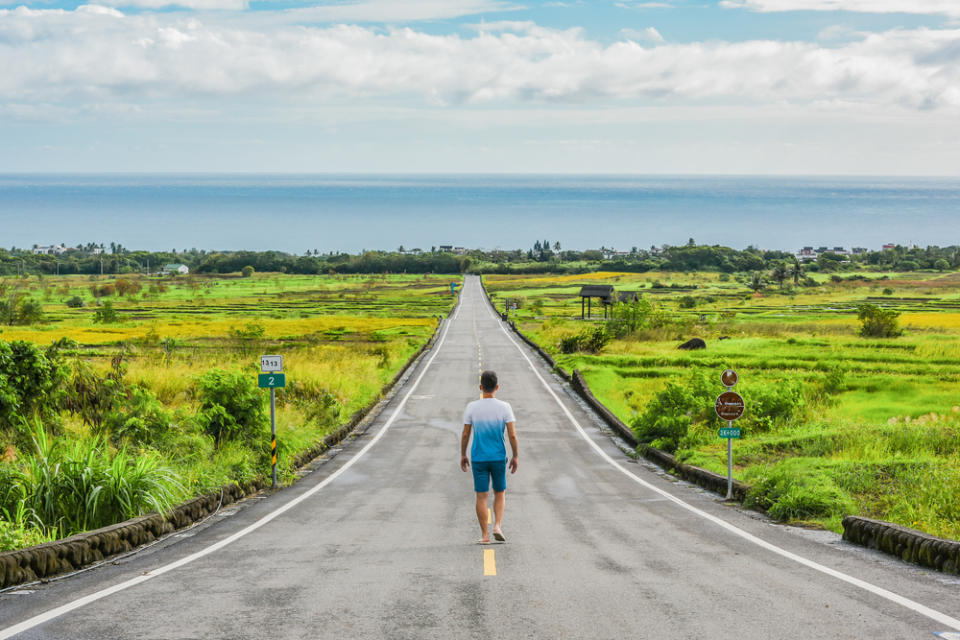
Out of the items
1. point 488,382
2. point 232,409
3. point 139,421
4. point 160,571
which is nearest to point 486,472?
point 488,382

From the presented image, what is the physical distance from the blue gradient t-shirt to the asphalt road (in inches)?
42.7

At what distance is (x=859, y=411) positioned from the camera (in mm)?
27000

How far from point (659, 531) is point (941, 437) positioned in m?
9.82

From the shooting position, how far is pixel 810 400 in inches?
1155

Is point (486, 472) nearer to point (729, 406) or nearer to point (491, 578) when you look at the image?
point (491, 578)

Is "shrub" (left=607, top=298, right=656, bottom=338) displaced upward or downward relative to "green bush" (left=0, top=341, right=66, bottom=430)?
downward

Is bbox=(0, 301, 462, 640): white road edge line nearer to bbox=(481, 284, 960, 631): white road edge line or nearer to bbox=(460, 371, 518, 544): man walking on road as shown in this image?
bbox=(460, 371, 518, 544): man walking on road

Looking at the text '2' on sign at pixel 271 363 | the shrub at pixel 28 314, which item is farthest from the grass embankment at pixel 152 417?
the shrub at pixel 28 314

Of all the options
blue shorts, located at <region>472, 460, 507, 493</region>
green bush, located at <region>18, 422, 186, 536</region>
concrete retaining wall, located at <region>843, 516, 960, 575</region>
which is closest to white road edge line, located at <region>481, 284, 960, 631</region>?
concrete retaining wall, located at <region>843, 516, 960, 575</region>

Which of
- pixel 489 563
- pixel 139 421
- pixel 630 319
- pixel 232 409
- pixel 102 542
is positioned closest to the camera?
pixel 489 563

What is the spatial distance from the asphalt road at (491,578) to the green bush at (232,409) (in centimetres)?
235

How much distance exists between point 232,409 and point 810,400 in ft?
67.6

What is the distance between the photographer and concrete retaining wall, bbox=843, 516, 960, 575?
8672mm

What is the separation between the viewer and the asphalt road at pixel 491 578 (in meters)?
6.39
